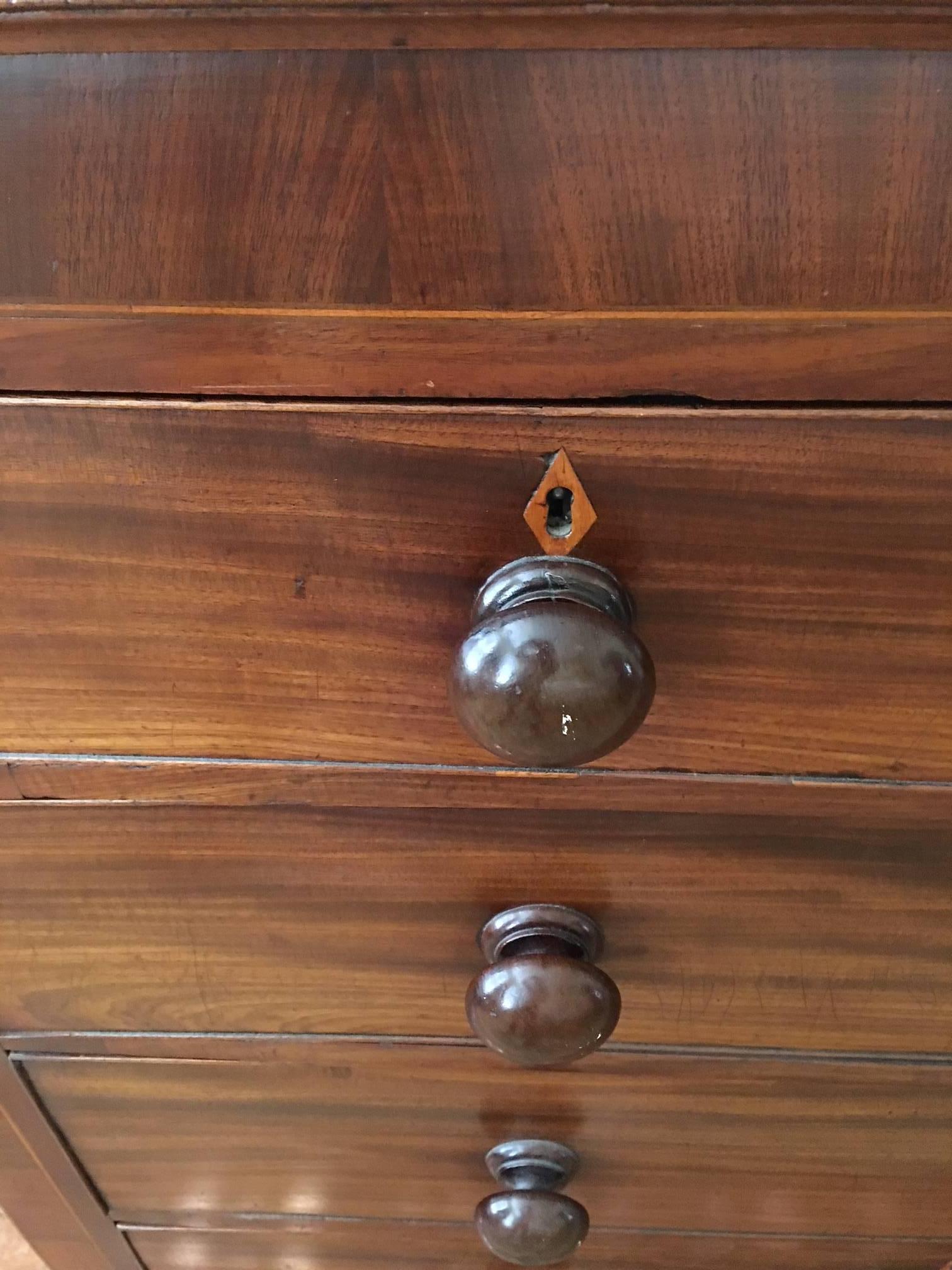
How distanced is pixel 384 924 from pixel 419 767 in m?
0.10

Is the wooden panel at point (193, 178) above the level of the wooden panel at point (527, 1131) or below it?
above

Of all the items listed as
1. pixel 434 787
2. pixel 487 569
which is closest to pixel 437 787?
pixel 434 787

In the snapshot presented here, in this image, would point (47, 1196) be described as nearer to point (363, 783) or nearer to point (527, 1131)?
point (527, 1131)

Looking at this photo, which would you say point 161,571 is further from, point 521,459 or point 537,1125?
point 537,1125

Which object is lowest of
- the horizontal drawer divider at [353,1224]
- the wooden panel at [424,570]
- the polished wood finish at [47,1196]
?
the polished wood finish at [47,1196]

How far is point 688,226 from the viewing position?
26 cm

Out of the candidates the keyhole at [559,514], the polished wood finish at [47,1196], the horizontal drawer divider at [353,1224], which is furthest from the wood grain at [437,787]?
the horizontal drawer divider at [353,1224]

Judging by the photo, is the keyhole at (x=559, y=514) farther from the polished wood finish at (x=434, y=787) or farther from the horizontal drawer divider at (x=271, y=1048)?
the horizontal drawer divider at (x=271, y=1048)

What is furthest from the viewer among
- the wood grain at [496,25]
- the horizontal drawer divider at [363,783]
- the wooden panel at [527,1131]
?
the wooden panel at [527,1131]

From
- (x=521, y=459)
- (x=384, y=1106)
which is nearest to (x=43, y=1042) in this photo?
(x=384, y=1106)

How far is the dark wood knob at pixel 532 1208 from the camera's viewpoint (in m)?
0.51

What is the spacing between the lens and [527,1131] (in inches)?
20.8

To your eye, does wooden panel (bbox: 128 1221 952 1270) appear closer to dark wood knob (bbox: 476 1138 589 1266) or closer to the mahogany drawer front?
dark wood knob (bbox: 476 1138 589 1266)

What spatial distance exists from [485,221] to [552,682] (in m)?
0.13
